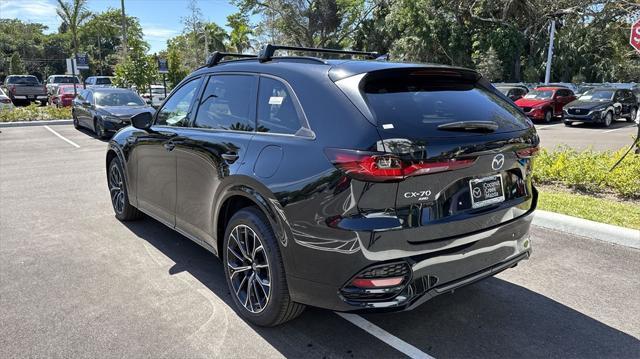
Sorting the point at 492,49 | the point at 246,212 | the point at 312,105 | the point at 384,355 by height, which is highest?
the point at 492,49

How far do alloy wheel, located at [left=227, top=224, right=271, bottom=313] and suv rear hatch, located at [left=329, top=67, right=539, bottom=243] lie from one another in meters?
0.98

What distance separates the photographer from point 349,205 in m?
2.66

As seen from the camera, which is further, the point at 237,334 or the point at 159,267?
the point at 159,267

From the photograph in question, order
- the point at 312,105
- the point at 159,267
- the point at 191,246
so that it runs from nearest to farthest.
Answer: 1. the point at 312,105
2. the point at 159,267
3. the point at 191,246

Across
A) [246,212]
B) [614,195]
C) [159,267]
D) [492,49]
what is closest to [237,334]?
[246,212]

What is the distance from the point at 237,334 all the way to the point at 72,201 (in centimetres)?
467

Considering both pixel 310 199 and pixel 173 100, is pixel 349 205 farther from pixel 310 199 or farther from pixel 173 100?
pixel 173 100

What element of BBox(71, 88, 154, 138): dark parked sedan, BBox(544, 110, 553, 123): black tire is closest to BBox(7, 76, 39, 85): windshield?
BBox(71, 88, 154, 138): dark parked sedan

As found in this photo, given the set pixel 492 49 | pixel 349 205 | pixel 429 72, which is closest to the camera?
pixel 349 205

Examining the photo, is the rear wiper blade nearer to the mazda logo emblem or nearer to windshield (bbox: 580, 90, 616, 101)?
the mazda logo emblem

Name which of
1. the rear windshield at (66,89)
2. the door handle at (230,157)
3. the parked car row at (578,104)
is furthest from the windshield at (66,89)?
the door handle at (230,157)

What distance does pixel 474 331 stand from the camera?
3.29 meters

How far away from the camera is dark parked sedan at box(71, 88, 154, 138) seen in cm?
1358

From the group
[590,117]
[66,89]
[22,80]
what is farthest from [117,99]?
[22,80]
